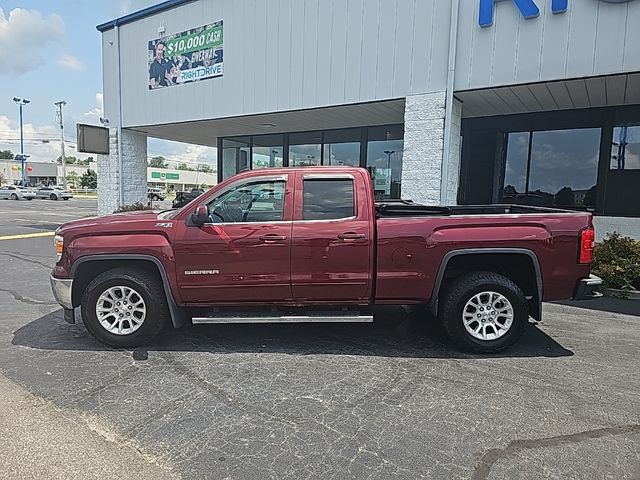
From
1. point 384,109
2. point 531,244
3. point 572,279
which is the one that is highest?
point 384,109

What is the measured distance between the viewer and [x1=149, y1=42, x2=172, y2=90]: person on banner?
13430 mm

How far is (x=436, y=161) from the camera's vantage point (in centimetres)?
933

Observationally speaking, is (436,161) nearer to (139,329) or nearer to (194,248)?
(194,248)

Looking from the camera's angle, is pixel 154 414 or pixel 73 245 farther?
pixel 73 245

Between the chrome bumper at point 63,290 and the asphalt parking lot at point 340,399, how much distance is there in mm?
471

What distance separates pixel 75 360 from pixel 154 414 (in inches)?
62.5

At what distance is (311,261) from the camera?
188 inches

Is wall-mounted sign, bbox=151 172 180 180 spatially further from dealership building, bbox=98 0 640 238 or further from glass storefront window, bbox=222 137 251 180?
dealership building, bbox=98 0 640 238

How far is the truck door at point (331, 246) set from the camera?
4.75 m

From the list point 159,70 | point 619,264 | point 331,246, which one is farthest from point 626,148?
point 159,70

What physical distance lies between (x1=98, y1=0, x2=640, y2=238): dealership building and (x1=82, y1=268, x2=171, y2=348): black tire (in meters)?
6.25

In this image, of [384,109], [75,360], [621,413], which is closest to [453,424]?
[621,413]

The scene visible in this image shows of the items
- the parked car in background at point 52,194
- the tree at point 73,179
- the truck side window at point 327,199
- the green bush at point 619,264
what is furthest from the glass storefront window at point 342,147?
the tree at point 73,179

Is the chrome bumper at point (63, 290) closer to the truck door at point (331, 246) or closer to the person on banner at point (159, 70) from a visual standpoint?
the truck door at point (331, 246)
